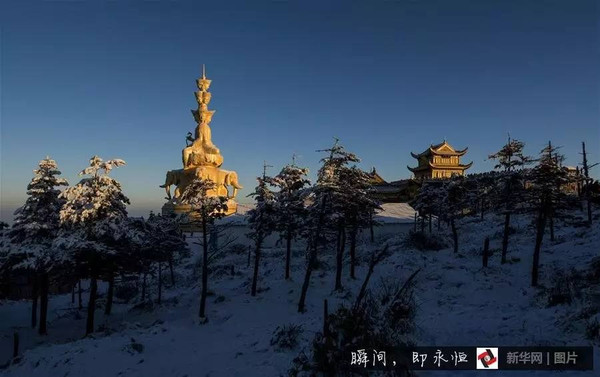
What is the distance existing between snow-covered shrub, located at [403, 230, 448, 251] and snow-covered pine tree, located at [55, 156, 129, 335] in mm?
28178

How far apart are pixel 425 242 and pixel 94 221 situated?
30.9m

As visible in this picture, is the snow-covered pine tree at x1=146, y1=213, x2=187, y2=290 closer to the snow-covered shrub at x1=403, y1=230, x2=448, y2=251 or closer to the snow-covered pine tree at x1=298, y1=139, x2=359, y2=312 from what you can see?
the snow-covered pine tree at x1=298, y1=139, x2=359, y2=312

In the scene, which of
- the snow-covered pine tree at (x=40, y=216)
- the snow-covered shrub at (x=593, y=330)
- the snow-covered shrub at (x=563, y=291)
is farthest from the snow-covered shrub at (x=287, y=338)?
the snow-covered pine tree at (x=40, y=216)

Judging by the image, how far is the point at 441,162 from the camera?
74312mm

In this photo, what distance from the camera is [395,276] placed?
3052cm

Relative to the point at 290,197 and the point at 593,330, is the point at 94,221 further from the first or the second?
the point at 593,330

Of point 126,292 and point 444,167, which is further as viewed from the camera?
point 444,167

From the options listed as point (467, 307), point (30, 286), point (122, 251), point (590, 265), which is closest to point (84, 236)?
point (122, 251)

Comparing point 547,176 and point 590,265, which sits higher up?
point 547,176

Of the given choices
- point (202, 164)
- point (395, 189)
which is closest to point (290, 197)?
point (202, 164)

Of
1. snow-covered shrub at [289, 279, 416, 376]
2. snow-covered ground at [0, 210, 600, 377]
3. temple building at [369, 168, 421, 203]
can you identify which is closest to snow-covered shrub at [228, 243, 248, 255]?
snow-covered ground at [0, 210, 600, 377]

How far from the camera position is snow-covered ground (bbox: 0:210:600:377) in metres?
14.4

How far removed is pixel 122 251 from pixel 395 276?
2062 centimetres

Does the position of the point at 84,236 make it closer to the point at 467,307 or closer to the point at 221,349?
the point at 221,349
